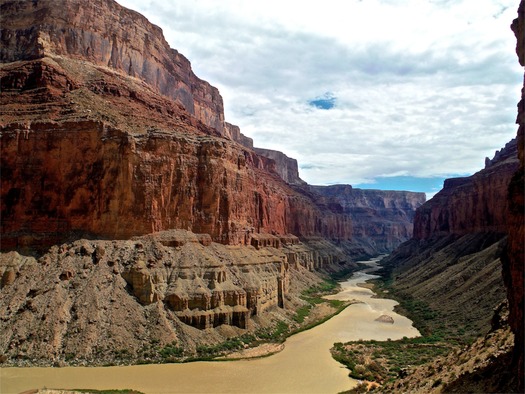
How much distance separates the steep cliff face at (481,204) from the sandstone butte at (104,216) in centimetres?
4109

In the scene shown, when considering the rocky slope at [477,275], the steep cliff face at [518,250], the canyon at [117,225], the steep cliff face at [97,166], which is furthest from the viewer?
the steep cliff face at [97,166]

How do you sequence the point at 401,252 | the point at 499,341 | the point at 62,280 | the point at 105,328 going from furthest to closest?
the point at 401,252, the point at 62,280, the point at 105,328, the point at 499,341

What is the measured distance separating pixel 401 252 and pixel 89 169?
389ft

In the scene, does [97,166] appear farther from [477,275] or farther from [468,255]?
[468,255]

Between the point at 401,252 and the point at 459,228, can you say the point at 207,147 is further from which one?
the point at 401,252

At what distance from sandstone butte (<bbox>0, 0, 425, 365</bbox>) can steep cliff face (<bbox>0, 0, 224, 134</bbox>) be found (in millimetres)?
251

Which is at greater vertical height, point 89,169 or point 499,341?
point 89,169

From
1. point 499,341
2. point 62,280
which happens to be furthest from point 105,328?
point 499,341

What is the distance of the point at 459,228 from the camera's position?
99.2 metres

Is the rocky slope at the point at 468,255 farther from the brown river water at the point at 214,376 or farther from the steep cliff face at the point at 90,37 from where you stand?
the steep cliff face at the point at 90,37

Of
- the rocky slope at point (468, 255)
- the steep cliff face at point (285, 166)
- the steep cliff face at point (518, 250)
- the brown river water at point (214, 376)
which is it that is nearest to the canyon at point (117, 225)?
the steep cliff face at point (518, 250)

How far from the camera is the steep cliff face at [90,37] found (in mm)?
→ 59812

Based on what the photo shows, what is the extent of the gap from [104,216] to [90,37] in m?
33.2

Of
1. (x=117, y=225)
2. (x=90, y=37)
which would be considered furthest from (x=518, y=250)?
(x=90, y=37)
